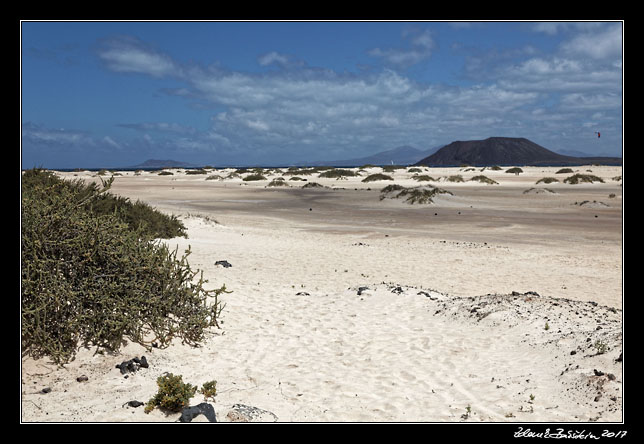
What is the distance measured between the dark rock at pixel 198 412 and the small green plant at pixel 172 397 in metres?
0.11

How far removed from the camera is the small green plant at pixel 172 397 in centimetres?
506

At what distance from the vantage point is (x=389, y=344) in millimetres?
7895

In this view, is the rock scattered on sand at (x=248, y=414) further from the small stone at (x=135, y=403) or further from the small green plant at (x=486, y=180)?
the small green plant at (x=486, y=180)

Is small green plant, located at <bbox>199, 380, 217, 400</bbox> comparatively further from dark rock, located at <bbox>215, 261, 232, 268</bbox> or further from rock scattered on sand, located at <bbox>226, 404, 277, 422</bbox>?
dark rock, located at <bbox>215, 261, 232, 268</bbox>

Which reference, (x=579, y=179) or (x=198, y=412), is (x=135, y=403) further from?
(x=579, y=179)

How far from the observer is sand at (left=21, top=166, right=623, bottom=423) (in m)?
5.49

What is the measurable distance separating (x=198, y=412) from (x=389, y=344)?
12.3ft

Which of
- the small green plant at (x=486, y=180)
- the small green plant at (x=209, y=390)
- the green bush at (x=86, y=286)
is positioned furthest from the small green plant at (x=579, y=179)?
the small green plant at (x=209, y=390)

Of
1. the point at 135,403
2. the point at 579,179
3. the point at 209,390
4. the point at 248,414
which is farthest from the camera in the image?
the point at 579,179

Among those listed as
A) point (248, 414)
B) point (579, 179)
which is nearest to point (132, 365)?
point (248, 414)

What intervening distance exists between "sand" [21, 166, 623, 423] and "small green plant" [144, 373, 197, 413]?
11 centimetres

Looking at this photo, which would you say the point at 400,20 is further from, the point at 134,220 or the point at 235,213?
the point at 235,213

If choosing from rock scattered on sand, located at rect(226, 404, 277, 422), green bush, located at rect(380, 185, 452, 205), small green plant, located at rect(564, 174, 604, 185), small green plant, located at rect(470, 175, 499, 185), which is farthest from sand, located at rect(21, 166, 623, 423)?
small green plant, located at rect(564, 174, 604, 185)

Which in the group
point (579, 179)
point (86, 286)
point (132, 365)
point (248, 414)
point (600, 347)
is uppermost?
point (579, 179)
